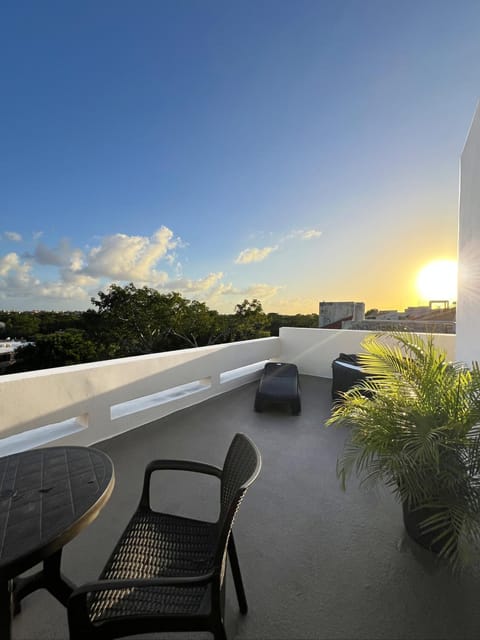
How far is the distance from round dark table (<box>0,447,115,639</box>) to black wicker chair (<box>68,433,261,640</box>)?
0.19 meters

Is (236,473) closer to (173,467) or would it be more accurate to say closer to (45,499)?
(173,467)

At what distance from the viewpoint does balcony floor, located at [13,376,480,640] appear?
1277 mm

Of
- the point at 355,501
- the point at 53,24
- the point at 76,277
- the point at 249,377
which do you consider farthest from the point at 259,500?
the point at 76,277

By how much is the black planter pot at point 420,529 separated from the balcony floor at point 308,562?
0.05 m

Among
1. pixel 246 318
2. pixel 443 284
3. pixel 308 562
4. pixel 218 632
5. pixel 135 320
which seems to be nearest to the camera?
pixel 218 632

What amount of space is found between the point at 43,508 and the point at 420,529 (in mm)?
1961

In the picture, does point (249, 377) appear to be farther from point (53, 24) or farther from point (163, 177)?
point (163, 177)

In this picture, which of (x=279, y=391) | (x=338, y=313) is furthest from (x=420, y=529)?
(x=338, y=313)

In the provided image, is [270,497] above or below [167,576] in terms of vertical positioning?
below

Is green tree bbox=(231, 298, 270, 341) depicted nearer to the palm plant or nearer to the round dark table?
the palm plant

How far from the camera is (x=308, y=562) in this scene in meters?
1.61

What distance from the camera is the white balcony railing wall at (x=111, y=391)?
2.47m

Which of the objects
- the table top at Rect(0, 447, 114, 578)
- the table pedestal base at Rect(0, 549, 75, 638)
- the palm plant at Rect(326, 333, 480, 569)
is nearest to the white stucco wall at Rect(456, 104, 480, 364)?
the palm plant at Rect(326, 333, 480, 569)

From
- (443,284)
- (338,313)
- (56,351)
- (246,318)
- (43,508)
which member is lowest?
(56,351)
